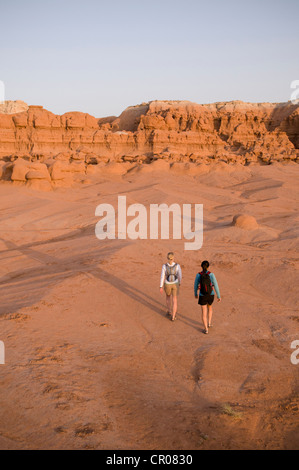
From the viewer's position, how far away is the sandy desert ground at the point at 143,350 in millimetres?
3078

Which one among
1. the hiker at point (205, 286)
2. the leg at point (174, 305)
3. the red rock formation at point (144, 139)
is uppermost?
the red rock formation at point (144, 139)

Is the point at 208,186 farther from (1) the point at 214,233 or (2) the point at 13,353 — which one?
(2) the point at 13,353

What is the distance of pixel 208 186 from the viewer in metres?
26.1

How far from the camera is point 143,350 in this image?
4.73 metres

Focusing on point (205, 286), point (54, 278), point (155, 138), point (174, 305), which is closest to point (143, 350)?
point (174, 305)

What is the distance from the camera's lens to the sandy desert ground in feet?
10.1

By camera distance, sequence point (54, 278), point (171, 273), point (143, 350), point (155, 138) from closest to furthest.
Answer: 1. point (143, 350)
2. point (171, 273)
3. point (54, 278)
4. point (155, 138)

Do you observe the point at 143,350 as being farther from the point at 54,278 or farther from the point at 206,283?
the point at 54,278

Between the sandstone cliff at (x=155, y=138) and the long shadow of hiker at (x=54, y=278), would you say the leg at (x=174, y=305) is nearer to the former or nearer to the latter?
the long shadow of hiker at (x=54, y=278)

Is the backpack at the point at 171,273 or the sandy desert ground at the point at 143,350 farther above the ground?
the backpack at the point at 171,273

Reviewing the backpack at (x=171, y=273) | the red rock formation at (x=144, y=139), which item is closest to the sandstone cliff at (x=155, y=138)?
the red rock formation at (x=144, y=139)

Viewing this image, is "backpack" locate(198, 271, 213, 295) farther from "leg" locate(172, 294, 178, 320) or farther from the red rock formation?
the red rock formation

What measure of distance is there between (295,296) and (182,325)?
2972 mm
